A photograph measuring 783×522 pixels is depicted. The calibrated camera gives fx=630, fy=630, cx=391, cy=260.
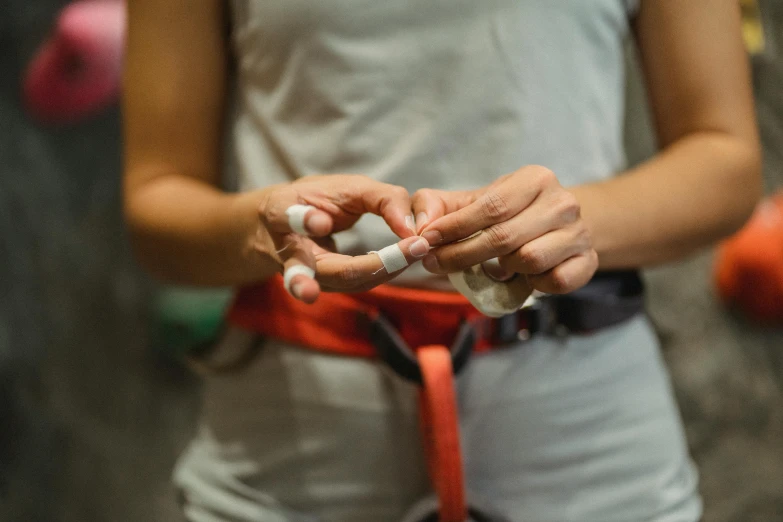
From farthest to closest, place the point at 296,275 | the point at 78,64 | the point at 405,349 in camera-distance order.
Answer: the point at 78,64 < the point at 405,349 < the point at 296,275

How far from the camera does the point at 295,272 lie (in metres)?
0.30

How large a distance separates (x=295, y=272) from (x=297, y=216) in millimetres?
29

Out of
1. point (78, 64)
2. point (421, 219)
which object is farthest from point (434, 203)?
point (78, 64)

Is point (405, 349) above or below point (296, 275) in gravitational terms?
below

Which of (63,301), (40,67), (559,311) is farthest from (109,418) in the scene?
(559,311)

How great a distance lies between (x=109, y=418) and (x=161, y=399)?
0.24 feet

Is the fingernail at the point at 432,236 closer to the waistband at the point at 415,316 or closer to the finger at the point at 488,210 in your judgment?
the finger at the point at 488,210

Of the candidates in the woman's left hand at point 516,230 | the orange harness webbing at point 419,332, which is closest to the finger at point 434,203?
the woman's left hand at point 516,230

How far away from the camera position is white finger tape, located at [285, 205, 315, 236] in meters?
0.31

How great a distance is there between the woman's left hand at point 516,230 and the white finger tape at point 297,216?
0.06 meters

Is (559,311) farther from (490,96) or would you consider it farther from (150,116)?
(150,116)

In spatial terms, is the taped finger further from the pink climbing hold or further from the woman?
the pink climbing hold

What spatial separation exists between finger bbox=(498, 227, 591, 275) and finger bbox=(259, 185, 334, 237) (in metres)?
0.10

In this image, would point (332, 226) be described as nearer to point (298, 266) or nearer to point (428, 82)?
point (298, 266)
